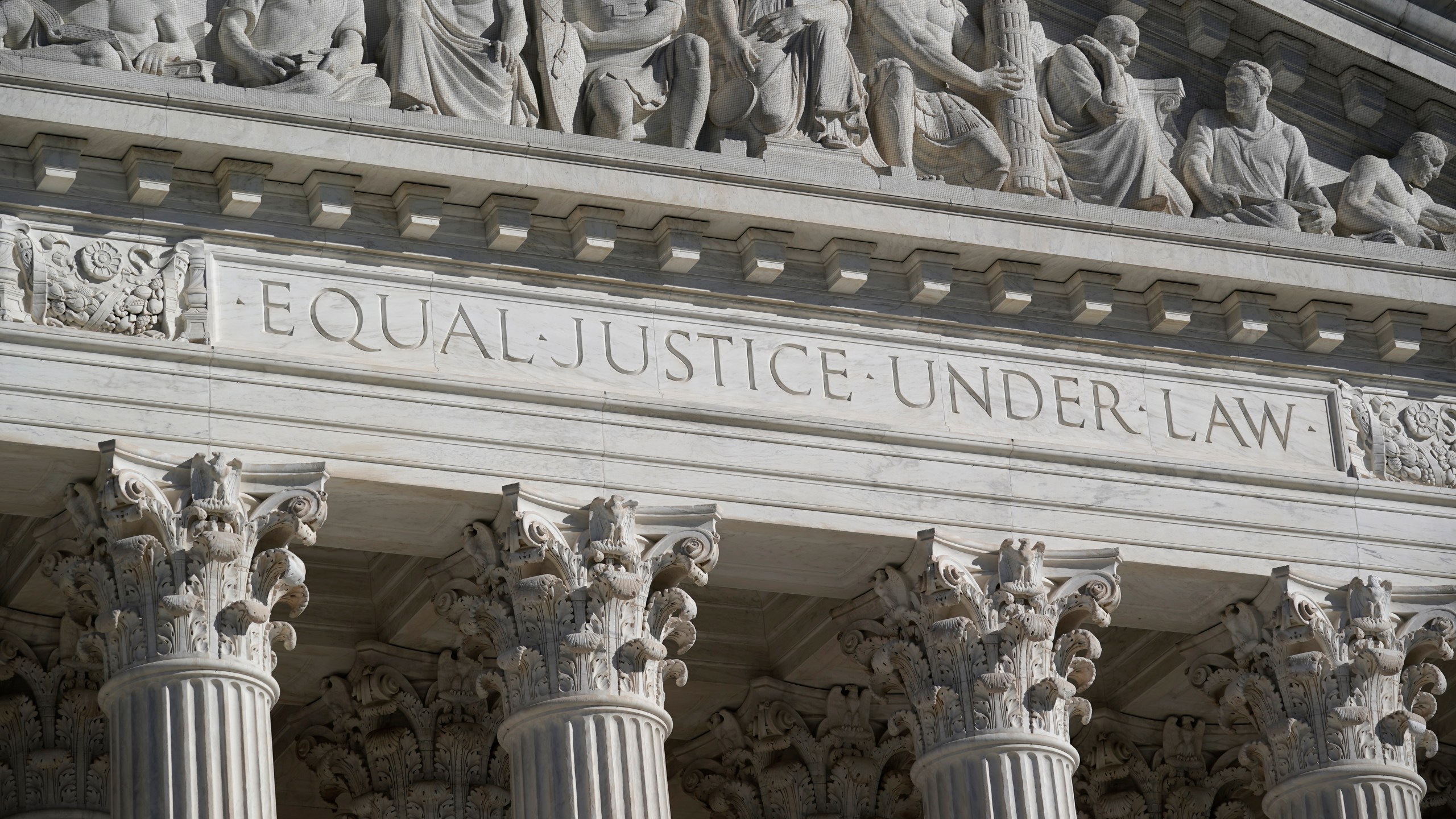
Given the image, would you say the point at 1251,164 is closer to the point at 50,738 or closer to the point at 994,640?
the point at 994,640

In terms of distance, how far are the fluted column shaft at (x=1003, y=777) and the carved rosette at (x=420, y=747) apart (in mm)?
4562

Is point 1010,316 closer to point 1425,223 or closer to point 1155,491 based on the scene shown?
point 1155,491

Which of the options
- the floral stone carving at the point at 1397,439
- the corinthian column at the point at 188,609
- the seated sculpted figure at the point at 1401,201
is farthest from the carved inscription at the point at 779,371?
the seated sculpted figure at the point at 1401,201

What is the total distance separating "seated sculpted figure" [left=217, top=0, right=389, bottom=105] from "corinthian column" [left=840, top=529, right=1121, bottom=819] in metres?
6.08

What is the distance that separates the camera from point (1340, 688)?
26.0 meters

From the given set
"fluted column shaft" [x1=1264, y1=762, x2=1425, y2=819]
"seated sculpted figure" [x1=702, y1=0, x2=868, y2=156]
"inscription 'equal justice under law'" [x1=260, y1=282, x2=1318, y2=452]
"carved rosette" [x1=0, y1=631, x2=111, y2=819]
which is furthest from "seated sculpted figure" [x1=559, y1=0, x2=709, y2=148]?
"fluted column shaft" [x1=1264, y1=762, x2=1425, y2=819]

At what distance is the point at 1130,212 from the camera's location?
26.5 meters

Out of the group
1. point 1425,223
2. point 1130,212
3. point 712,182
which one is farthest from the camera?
point 1425,223

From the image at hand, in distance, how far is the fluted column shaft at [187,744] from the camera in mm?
21656

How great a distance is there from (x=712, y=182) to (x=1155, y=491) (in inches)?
191

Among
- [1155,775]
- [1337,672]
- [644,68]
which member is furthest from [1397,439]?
[644,68]

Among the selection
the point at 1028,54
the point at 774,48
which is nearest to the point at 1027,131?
the point at 1028,54

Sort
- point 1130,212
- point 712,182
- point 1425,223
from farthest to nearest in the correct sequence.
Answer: point 1425,223 < point 1130,212 < point 712,182

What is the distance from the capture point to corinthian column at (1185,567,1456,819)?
25984mm
